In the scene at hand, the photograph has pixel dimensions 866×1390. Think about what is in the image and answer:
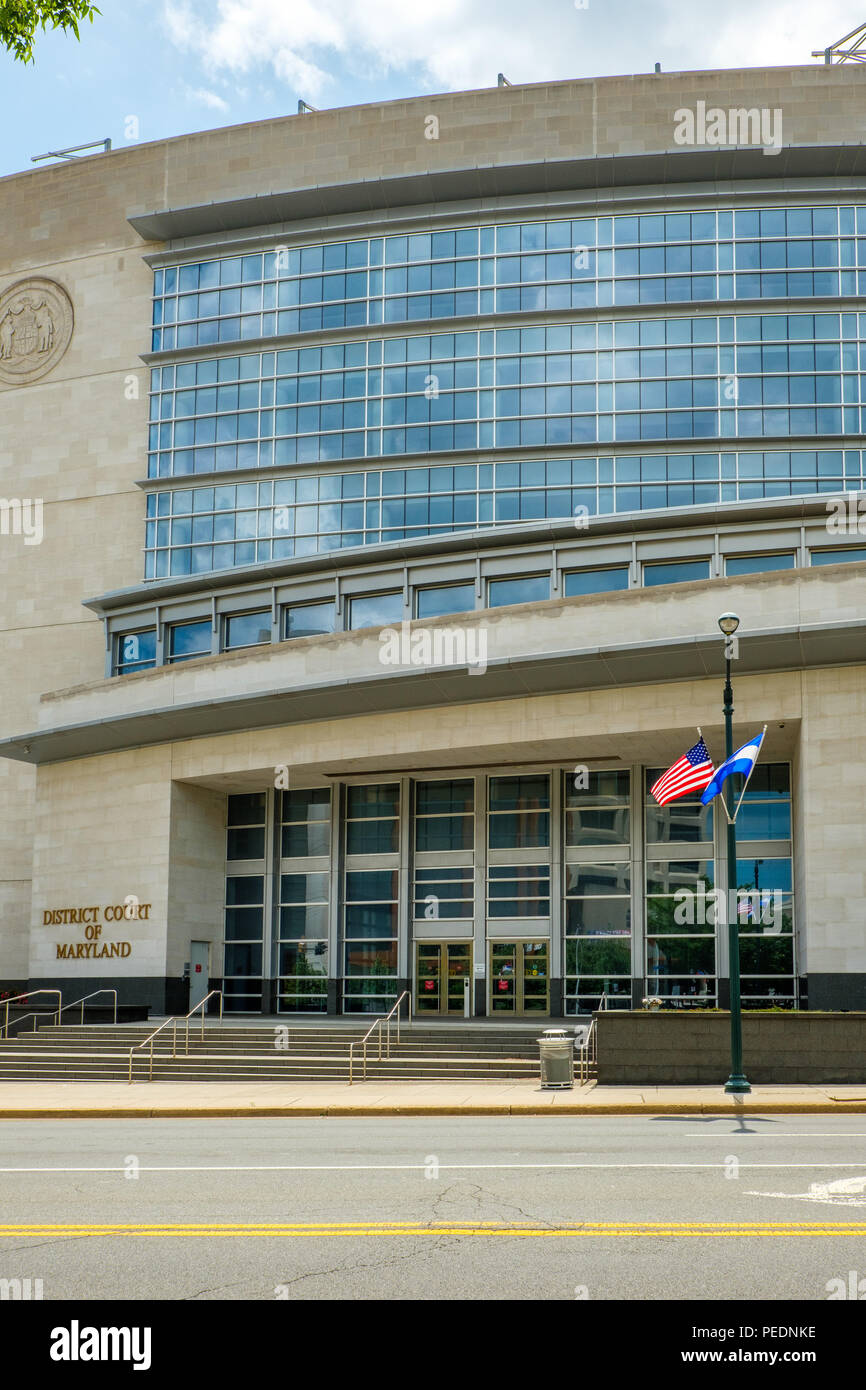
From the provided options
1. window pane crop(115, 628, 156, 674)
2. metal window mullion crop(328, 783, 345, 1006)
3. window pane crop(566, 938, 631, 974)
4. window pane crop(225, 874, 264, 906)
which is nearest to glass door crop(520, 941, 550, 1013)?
window pane crop(566, 938, 631, 974)

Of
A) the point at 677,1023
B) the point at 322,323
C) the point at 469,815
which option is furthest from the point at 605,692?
the point at 322,323

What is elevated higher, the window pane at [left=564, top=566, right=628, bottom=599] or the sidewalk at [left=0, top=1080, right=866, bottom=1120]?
the window pane at [left=564, top=566, right=628, bottom=599]

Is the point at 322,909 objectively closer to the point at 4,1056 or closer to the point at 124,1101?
the point at 4,1056

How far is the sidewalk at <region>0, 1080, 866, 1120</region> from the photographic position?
2028 cm

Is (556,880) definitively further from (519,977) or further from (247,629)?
(247,629)

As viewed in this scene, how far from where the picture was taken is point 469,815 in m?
38.7

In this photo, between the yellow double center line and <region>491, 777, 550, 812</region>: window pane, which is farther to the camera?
<region>491, 777, 550, 812</region>: window pane

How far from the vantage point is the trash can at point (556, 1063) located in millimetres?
23438

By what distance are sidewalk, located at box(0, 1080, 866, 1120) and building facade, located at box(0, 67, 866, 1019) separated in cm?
825

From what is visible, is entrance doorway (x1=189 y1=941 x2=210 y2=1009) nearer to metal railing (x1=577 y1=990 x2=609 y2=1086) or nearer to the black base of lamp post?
metal railing (x1=577 y1=990 x2=609 y2=1086)

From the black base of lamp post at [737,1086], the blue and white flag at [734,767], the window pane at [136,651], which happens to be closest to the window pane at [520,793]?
the blue and white flag at [734,767]

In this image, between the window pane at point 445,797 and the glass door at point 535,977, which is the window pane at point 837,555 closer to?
the window pane at point 445,797
